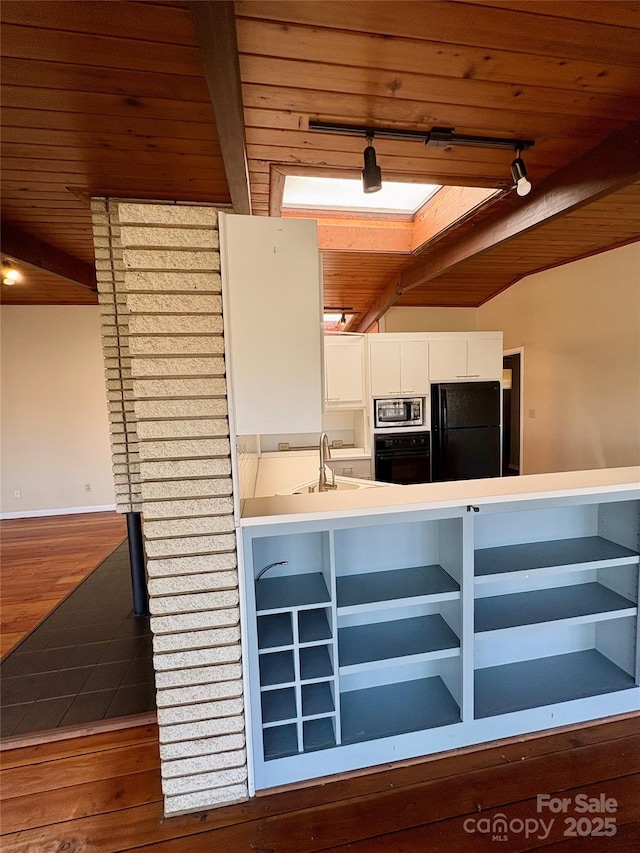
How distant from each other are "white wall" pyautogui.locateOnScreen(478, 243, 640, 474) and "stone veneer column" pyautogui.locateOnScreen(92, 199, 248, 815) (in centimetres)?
381

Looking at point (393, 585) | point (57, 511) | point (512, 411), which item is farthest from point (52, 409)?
point (512, 411)

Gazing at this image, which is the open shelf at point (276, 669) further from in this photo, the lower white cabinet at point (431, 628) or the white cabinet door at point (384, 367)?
the white cabinet door at point (384, 367)

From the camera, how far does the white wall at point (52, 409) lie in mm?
4941

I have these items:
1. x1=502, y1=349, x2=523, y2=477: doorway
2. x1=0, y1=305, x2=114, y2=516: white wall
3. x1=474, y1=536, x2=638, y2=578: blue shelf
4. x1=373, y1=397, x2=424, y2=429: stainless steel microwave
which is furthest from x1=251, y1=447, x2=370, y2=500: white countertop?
x1=0, y1=305, x2=114, y2=516: white wall

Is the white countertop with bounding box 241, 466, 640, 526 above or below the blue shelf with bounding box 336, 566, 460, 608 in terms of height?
above

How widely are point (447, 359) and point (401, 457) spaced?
1.24 m

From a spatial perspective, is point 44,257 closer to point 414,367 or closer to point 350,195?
point 350,195

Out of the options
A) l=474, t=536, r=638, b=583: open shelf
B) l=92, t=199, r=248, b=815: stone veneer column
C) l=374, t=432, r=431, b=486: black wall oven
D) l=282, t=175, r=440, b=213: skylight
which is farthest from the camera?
l=374, t=432, r=431, b=486: black wall oven

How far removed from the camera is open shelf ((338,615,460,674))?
64.2 inches

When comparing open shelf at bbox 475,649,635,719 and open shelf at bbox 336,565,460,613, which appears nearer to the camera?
open shelf at bbox 336,565,460,613

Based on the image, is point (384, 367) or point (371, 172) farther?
point (384, 367)

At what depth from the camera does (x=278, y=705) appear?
1.62 metres

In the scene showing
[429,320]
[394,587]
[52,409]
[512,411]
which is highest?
[429,320]

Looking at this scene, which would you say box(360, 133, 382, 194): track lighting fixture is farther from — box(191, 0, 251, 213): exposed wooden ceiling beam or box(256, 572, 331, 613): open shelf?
box(256, 572, 331, 613): open shelf
